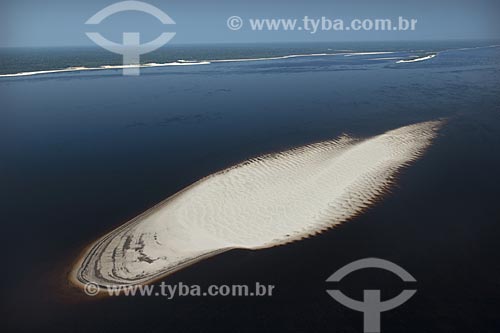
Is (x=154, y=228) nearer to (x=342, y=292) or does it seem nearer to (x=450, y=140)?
(x=342, y=292)

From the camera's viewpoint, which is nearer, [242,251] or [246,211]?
[242,251]

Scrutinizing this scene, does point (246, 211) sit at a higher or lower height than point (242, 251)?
higher

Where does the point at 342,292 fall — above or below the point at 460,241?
below

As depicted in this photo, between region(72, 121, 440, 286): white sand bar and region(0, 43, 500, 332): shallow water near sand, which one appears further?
region(72, 121, 440, 286): white sand bar

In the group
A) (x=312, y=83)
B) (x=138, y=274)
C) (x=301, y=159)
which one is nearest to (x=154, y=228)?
(x=138, y=274)
